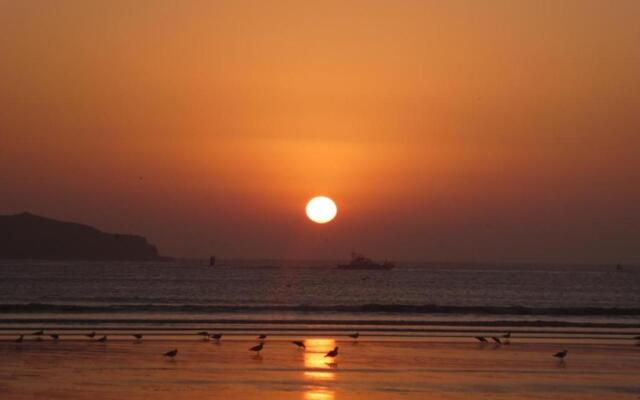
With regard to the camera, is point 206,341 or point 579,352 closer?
point 579,352

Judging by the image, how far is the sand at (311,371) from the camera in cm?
2048

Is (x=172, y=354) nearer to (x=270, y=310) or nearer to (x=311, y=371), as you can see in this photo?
(x=311, y=371)

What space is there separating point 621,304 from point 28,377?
68.9 m

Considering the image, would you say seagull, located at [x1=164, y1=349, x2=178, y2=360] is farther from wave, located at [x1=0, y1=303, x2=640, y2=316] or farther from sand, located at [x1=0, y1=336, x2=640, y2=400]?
wave, located at [x1=0, y1=303, x2=640, y2=316]

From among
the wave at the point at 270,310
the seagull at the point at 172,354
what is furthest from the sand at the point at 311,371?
the wave at the point at 270,310

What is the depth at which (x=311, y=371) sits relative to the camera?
24.2 meters

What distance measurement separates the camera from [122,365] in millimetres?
25031

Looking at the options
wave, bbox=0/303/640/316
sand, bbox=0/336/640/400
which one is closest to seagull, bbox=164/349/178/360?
sand, bbox=0/336/640/400

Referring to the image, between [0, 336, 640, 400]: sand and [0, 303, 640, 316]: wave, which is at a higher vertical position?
[0, 303, 640, 316]: wave

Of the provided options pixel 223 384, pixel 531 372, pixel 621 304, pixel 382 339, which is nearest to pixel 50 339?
pixel 382 339

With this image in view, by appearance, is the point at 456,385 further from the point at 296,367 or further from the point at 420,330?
the point at 420,330

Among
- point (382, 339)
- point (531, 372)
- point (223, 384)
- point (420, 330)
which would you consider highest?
point (420, 330)

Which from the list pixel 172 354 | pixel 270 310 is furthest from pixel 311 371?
pixel 270 310

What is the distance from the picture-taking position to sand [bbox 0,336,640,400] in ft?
67.2
